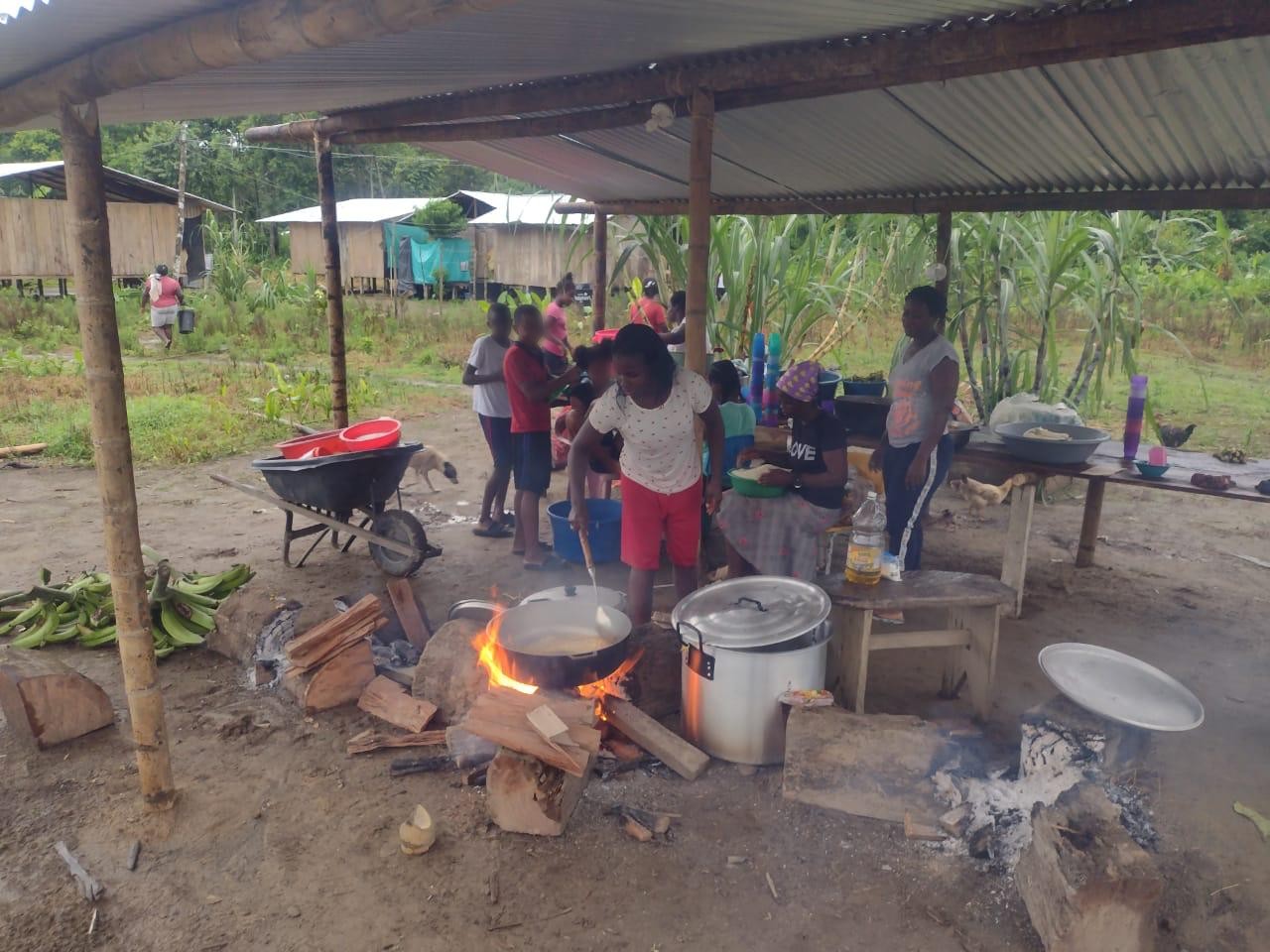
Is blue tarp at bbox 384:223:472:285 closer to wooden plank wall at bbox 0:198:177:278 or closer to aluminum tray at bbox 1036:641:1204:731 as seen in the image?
wooden plank wall at bbox 0:198:177:278

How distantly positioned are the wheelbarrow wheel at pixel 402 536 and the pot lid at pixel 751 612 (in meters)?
2.08

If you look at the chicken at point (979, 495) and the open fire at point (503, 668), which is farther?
the chicken at point (979, 495)

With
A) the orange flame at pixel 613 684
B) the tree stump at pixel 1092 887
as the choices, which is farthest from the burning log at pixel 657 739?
the tree stump at pixel 1092 887

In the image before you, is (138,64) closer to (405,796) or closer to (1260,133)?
(405,796)

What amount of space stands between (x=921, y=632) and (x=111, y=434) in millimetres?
3148

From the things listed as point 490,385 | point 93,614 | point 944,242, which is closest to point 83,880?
point 93,614

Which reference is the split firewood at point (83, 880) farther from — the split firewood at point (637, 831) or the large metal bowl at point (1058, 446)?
the large metal bowl at point (1058, 446)

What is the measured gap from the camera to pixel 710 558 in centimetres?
534

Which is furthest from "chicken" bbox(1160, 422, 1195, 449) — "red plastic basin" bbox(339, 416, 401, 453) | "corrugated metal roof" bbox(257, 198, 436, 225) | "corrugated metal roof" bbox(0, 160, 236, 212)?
"corrugated metal roof" bbox(257, 198, 436, 225)

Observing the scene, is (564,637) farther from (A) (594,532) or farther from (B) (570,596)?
(A) (594,532)

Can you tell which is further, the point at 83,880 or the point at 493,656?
the point at 493,656

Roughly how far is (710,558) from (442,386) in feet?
24.5

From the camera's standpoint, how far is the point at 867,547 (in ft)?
11.5

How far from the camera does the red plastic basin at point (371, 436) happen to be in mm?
5074
